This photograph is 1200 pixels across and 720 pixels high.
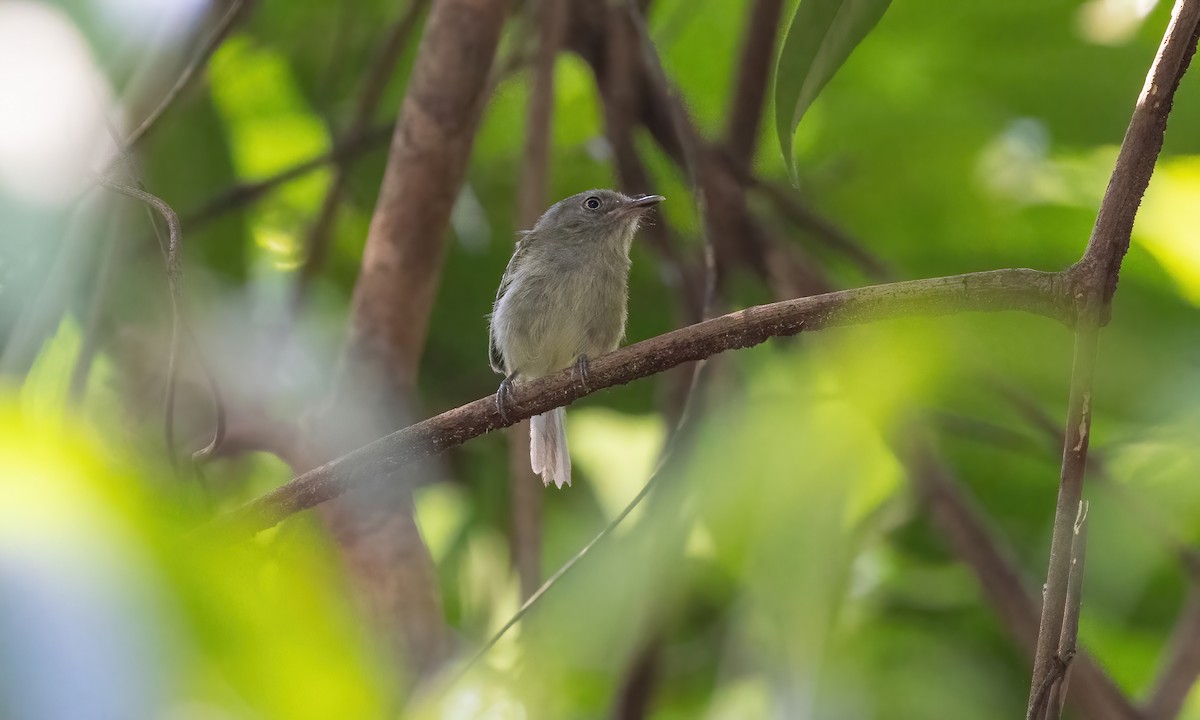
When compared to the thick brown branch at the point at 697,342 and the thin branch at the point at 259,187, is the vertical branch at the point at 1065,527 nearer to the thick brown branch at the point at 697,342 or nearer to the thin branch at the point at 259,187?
the thick brown branch at the point at 697,342

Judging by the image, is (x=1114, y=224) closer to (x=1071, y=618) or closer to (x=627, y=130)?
(x=1071, y=618)

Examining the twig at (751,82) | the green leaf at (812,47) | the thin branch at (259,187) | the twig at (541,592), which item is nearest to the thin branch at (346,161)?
the thin branch at (259,187)

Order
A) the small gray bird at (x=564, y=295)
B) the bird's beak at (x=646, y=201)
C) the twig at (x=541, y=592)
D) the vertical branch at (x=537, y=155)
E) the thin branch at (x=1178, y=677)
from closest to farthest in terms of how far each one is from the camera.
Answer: the twig at (x=541, y=592)
the thin branch at (x=1178, y=677)
the vertical branch at (x=537, y=155)
the bird's beak at (x=646, y=201)
the small gray bird at (x=564, y=295)

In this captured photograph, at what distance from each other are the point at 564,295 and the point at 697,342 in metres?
2.04

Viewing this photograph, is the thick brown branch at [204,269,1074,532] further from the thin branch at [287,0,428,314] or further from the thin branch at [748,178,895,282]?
the thin branch at [287,0,428,314]

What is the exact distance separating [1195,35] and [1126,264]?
1.63m

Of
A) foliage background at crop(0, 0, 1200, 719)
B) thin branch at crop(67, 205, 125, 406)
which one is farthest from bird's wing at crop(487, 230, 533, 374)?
thin branch at crop(67, 205, 125, 406)

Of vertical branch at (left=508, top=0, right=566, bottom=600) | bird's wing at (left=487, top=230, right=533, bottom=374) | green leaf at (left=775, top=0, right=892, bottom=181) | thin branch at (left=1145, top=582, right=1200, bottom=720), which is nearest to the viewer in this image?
green leaf at (left=775, top=0, right=892, bottom=181)

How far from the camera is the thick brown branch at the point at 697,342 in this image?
137 centimetres

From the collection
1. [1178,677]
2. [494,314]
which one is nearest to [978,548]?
[1178,677]

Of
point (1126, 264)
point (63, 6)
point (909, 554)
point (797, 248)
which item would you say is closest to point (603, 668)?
point (909, 554)

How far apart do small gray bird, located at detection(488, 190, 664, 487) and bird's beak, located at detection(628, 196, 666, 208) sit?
0.08 ft

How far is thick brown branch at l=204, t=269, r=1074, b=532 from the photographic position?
137cm

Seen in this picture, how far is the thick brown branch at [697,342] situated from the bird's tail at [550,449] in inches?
52.0
